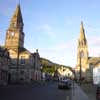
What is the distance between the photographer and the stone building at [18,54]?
72.6m

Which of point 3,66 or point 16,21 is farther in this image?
point 16,21

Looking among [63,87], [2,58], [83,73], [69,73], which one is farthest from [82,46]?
[63,87]

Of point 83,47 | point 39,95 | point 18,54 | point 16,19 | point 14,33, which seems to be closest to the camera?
point 39,95

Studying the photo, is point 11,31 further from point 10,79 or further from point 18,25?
point 10,79

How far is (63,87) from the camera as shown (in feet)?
140

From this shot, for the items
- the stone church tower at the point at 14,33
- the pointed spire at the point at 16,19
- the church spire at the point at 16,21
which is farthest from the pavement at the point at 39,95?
the pointed spire at the point at 16,19

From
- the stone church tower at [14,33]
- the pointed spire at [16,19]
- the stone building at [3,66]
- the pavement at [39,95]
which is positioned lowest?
the pavement at [39,95]

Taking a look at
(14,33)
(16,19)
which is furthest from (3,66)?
(16,19)

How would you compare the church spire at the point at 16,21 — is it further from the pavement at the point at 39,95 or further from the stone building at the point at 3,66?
the pavement at the point at 39,95

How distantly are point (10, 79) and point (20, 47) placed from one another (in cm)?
1192

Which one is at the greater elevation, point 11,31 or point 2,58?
point 11,31

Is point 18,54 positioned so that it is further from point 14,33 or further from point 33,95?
point 33,95

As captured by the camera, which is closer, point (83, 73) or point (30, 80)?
point (30, 80)

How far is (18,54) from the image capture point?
74.3 metres
